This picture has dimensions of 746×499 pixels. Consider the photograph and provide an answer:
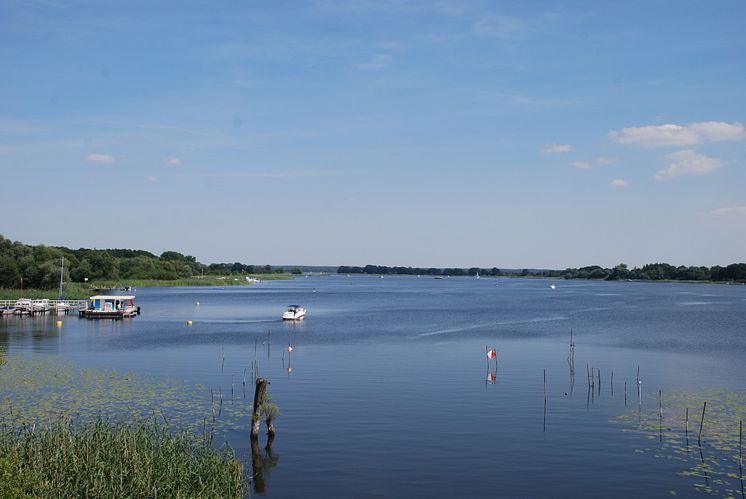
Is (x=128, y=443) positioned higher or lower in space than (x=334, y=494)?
higher

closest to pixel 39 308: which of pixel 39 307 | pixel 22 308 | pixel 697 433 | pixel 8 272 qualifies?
pixel 39 307

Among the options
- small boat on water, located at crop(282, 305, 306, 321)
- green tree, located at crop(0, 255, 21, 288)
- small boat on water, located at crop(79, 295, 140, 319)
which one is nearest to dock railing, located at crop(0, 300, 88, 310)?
small boat on water, located at crop(79, 295, 140, 319)

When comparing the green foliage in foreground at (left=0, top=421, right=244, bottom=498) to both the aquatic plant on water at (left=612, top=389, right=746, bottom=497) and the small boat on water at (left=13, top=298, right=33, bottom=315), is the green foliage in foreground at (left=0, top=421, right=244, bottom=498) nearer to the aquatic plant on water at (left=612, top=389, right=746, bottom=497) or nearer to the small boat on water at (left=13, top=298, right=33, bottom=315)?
the aquatic plant on water at (left=612, top=389, right=746, bottom=497)

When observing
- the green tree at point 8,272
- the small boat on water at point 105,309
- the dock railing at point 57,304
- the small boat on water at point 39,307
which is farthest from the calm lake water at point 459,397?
the green tree at point 8,272

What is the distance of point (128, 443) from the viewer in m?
26.5

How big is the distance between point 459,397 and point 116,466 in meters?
25.7

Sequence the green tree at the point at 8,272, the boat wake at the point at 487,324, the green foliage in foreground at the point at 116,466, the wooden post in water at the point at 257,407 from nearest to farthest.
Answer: the green foliage in foreground at the point at 116,466, the wooden post in water at the point at 257,407, the boat wake at the point at 487,324, the green tree at the point at 8,272

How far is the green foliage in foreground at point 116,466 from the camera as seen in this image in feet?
76.7

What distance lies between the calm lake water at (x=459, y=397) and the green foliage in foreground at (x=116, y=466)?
11.0 ft

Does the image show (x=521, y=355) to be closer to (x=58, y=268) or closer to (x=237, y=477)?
(x=237, y=477)

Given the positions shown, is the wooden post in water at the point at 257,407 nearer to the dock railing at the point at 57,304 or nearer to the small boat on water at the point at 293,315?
the small boat on water at the point at 293,315

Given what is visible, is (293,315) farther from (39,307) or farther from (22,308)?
(22,308)

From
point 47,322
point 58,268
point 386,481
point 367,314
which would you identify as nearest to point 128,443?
point 386,481

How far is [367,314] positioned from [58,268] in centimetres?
7379
